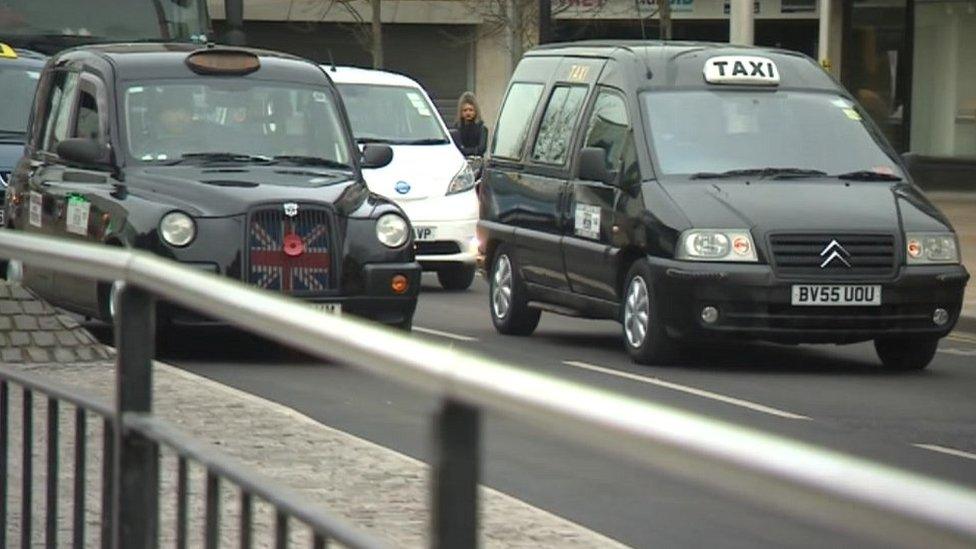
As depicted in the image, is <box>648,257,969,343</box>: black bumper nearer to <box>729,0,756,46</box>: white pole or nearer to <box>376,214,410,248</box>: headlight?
<box>376,214,410,248</box>: headlight

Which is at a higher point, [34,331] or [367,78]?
[367,78]

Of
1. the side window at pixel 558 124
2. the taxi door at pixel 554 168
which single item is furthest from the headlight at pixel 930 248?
the side window at pixel 558 124

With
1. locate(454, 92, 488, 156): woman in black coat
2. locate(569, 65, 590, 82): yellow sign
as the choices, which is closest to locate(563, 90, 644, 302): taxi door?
locate(569, 65, 590, 82): yellow sign

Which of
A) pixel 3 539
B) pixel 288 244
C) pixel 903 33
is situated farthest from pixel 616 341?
pixel 903 33

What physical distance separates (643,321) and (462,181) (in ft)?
22.2

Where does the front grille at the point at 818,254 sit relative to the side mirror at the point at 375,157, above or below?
below

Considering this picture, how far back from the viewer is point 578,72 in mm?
14883

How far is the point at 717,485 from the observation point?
1924 millimetres

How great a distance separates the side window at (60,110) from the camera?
14.2m

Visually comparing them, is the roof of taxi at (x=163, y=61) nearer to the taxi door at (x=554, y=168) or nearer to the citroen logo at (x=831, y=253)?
the taxi door at (x=554, y=168)

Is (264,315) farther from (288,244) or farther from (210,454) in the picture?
(288,244)

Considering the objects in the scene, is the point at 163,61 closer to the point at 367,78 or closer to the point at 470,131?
the point at 367,78

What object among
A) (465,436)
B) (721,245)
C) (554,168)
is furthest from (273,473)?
(554,168)

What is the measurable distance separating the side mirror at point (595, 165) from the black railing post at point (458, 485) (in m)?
11.4
